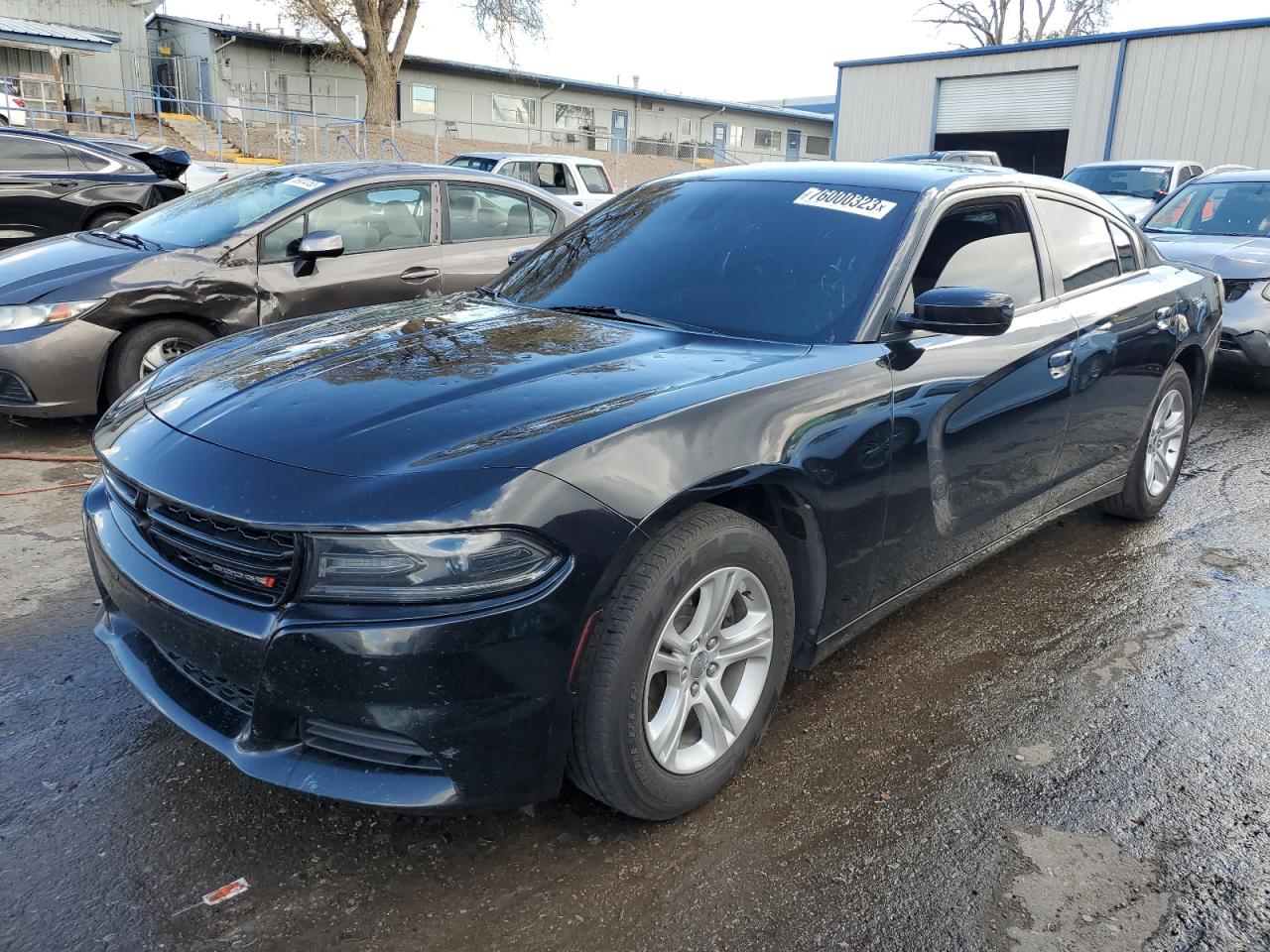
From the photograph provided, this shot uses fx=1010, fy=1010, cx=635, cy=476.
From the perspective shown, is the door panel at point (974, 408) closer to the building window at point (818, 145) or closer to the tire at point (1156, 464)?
the tire at point (1156, 464)

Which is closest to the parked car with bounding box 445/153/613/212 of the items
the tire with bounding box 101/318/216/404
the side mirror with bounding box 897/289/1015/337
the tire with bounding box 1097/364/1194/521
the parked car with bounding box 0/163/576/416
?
the parked car with bounding box 0/163/576/416

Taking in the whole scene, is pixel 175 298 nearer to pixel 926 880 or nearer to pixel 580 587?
pixel 580 587

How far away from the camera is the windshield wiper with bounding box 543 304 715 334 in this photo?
318cm

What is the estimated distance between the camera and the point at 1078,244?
4047 mm

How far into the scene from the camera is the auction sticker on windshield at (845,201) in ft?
10.9

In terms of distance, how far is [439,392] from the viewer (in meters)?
2.55

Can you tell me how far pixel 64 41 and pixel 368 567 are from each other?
33341 millimetres

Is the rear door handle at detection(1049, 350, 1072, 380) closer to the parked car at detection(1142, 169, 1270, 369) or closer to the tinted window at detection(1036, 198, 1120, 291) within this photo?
the tinted window at detection(1036, 198, 1120, 291)

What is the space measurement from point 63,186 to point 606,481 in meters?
9.86

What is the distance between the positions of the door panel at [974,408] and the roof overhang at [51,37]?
32153mm

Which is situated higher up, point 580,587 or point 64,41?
point 64,41

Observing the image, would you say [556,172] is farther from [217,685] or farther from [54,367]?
[217,685]

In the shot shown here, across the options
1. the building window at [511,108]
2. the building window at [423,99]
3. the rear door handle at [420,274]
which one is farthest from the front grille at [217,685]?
the building window at [511,108]

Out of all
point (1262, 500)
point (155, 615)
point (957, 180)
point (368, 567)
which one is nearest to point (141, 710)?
point (155, 615)
